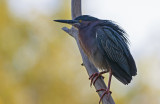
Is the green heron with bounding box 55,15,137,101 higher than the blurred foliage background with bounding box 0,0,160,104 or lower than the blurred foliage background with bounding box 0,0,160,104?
higher

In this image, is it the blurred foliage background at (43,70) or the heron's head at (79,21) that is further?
the blurred foliage background at (43,70)

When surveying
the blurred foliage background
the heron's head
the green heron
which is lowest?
the blurred foliage background

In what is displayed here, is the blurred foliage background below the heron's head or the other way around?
below

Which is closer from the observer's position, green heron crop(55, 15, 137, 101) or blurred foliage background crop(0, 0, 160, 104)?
green heron crop(55, 15, 137, 101)

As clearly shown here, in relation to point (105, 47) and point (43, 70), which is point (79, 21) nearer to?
point (105, 47)

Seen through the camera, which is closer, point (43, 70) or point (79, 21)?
point (79, 21)

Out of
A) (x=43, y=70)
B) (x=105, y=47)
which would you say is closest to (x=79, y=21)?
(x=105, y=47)

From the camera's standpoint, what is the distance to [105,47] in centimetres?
510

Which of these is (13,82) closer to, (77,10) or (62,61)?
(62,61)

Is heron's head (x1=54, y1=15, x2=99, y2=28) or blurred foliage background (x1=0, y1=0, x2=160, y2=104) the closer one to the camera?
heron's head (x1=54, y1=15, x2=99, y2=28)

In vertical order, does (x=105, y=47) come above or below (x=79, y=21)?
below

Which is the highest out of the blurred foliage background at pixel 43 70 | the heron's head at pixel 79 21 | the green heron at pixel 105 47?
the heron's head at pixel 79 21

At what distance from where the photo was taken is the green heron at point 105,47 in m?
5.03

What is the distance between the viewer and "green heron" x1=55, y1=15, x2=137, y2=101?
503 cm
